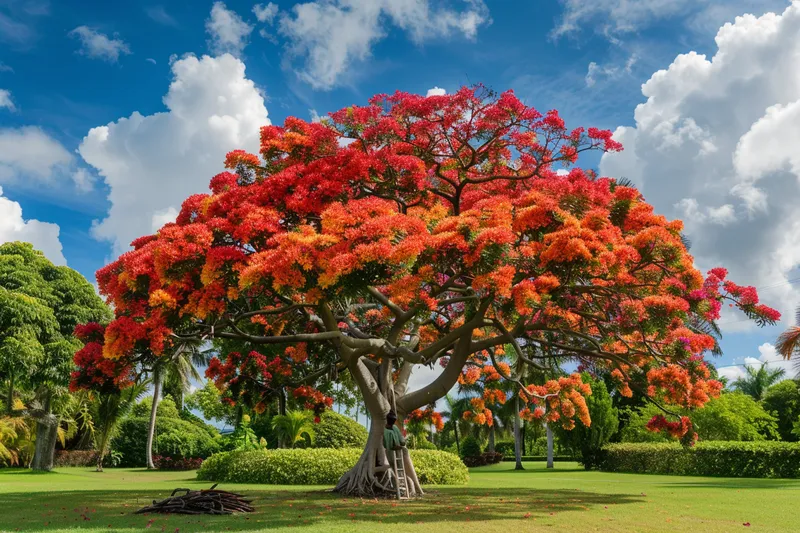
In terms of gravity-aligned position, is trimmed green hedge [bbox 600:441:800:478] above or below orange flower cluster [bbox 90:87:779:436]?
below

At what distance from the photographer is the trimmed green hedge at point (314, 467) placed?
68.9ft

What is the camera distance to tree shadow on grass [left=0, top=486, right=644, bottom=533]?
31.7 ft

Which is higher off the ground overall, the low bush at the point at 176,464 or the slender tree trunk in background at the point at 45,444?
the slender tree trunk in background at the point at 45,444

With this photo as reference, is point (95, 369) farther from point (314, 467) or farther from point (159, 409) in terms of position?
point (159, 409)

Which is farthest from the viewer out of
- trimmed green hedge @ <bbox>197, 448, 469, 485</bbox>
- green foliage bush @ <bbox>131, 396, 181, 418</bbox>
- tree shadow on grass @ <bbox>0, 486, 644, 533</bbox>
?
green foliage bush @ <bbox>131, 396, 181, 418</bbox>

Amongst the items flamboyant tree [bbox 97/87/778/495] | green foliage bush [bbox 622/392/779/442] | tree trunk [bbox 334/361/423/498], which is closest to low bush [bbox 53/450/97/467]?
flamboyant tree [bbox 97/87/778/495]

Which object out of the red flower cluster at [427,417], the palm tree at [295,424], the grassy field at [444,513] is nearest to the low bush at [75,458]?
the palm tree at [295,424]

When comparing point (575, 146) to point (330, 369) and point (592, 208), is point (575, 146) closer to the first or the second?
point (592, 208)

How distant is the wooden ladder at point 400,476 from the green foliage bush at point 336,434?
1569 cm

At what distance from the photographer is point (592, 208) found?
12.2 metres

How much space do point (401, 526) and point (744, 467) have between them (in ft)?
71.0

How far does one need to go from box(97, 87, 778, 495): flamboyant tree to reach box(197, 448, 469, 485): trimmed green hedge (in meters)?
5.14

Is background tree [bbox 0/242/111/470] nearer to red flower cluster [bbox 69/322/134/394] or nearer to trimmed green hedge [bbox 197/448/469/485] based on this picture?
trimmed green hedge [bbox 197/448/469/485]

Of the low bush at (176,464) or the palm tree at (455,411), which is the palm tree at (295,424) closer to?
the low bush at (176,464)
